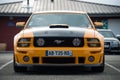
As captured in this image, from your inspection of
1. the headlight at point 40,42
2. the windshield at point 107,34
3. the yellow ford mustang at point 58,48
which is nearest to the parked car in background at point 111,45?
the windshield at point 107,34

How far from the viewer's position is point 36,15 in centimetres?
1148

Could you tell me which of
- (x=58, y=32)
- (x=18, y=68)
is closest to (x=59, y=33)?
(x=58, y=32)

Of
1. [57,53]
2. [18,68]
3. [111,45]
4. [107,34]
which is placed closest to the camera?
[57,53]

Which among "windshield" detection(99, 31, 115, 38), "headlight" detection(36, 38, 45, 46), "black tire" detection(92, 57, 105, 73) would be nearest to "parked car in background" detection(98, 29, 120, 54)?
"windshield" detection(99, 31, 115, 38)

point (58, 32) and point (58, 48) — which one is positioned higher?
point (58, 32)

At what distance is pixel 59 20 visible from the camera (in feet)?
36.6

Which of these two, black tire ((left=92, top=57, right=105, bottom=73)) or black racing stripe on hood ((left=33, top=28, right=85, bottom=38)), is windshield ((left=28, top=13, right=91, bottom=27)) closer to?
black racing stripe on hood ((left=33, top=28, right=85, bottom=38))

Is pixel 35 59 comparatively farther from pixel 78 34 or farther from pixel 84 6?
→ pixel 84 6

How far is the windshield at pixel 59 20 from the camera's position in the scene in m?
11.0

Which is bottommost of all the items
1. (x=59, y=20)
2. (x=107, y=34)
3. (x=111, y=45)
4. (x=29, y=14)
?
(x=111, y=45)

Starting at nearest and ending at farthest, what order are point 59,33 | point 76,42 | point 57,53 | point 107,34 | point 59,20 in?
point 57,53 < point 76,42 < point 59,33 < point 59,20 < point 107,34

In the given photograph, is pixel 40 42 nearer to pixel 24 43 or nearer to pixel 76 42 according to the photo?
pixel 24 43

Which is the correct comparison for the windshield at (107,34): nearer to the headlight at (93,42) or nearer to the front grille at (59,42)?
the headlight at (93,42)

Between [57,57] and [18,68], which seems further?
[18,68]
